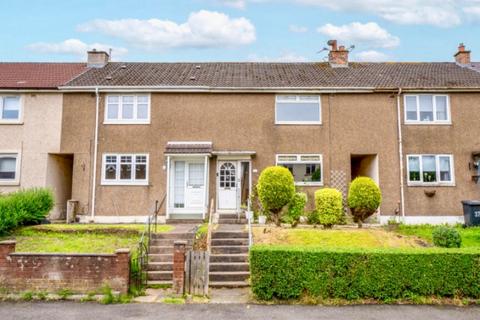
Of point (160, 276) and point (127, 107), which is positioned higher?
point (127, 107)

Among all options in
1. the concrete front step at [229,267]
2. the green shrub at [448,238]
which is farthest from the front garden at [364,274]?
the green shrub at [448,238]

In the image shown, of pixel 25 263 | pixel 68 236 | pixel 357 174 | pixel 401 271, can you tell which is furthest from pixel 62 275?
pixel 357 174

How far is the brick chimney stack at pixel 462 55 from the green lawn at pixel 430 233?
10.3 m

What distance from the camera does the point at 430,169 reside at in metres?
16.2

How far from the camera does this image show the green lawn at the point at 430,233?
1160 centimetres

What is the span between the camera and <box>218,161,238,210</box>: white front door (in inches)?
627

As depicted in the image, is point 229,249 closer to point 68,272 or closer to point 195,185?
point 68,272

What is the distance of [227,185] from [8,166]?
1004 centimetres

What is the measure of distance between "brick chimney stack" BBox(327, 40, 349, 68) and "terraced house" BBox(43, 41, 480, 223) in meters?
3.36

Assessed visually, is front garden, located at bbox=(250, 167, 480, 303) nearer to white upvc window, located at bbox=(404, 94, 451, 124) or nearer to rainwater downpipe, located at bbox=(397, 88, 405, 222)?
rainwater downpipe, located at bbox=(397, 88, 405, 222)

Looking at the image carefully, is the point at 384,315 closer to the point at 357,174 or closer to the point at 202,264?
the point at 202,264

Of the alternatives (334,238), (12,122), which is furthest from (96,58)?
(334,238)

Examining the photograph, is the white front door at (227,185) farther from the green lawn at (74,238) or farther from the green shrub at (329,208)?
the green lawn at (74,238)

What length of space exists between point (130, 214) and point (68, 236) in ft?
12.4
